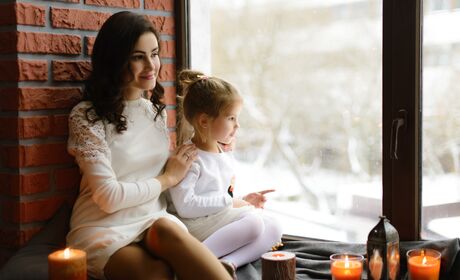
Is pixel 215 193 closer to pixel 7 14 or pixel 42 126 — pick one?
pixel 42 126

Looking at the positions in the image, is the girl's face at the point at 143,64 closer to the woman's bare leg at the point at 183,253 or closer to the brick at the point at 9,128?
the brick at the point at 9,128

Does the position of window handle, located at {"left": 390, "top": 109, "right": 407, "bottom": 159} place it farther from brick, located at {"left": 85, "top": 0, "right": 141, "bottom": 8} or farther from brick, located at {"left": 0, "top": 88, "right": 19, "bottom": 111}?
brick, located at {"left": 0, "top": 88, "right": 19, "bottom": 111}

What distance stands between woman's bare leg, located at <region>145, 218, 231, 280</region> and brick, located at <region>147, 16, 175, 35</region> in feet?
2.91

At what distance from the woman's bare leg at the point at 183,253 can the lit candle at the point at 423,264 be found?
21.1 inches

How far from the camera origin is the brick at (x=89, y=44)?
2.21 metres

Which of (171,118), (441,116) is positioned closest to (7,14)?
(171,118)

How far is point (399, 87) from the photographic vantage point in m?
2.00

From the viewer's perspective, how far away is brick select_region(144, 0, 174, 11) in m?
2.41

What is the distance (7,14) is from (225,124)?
2.63ft

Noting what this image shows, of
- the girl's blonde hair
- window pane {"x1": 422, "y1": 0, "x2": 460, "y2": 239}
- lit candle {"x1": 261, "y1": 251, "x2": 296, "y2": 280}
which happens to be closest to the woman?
the girl's blonde hair

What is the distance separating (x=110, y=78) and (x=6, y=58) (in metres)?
0.34

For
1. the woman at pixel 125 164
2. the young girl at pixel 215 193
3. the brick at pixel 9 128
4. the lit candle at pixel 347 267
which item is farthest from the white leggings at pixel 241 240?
the brick at pixel 9 128

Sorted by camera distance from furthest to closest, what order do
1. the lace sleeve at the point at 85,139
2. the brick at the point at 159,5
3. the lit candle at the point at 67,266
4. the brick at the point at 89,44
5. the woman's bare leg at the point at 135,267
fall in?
the brick at the point at 159,5, the brick at the point at 89,44, the lace sleeve at the point at 85,139, the woman's bare leg at the point at 135,267, the lit candle at the point at 67,266

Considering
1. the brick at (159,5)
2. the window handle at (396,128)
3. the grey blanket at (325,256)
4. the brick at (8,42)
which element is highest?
the brick at (159,5)
